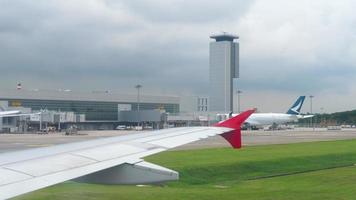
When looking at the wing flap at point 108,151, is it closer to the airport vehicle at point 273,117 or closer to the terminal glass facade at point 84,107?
the airport vehicle at point 273,117

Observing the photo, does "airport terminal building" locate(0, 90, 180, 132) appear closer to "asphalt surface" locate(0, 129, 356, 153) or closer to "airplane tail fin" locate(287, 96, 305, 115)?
"airplane tail fin" locate(287, 96, 305, 115)

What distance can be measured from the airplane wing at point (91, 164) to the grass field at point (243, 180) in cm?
111

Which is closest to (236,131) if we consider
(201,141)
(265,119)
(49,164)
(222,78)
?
(49,164)

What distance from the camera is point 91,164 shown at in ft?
22.4

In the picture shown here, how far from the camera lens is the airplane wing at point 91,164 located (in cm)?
577

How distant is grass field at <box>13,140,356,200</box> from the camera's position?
47.9 ft

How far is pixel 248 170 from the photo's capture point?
2447cm

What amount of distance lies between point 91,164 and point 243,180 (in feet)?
50.5

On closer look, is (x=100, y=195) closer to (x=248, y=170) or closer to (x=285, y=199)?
(x=285, y=199)

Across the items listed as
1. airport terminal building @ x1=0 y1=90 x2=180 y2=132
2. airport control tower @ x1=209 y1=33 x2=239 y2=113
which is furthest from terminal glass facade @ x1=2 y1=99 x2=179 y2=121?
airport control tower @ x1=209 y1=33 x2=239 y2=113

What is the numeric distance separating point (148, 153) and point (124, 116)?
142556 mm

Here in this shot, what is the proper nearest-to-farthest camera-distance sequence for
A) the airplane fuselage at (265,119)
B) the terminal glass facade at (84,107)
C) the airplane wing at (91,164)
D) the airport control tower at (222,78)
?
the airplane wing at (91,164) < the airplane fuselage at (265,119) < the terminal glass facade at (84,107) < the airport control tower at (222,78)

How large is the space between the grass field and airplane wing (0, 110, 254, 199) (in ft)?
3.65

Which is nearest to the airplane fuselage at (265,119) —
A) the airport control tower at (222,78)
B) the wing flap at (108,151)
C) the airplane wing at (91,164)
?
the airport control tower at (222,78)
